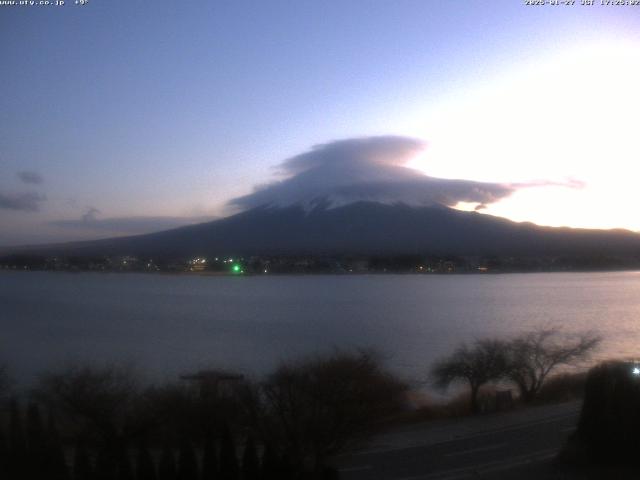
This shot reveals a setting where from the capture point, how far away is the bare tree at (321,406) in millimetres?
8195

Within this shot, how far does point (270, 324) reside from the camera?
26.7 meters

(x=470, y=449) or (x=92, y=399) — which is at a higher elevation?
(x=92, y=399)

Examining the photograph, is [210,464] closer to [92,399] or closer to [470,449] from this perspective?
[92,399]

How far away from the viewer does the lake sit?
17728mm

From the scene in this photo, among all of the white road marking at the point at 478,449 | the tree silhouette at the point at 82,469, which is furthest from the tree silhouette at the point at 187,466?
the white road marking at the point at 478,449

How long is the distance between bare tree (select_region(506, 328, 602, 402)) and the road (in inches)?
90.9

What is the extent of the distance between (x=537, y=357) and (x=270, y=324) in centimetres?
1318

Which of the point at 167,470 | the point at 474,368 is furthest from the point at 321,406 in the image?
the point at 474,368

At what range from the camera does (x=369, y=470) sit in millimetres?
8234

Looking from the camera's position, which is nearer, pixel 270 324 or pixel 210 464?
pixel 210 464

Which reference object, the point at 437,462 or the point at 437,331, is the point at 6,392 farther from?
the point at 437,331

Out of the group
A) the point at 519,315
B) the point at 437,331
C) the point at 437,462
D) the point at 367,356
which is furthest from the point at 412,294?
the point at 437,462

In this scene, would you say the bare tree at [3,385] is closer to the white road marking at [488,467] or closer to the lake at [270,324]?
the lake at [270,324]

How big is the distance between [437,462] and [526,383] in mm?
6660
